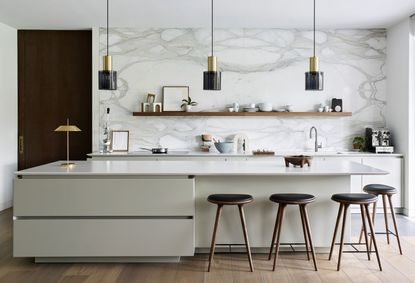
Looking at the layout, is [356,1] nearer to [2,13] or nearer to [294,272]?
[294,272]

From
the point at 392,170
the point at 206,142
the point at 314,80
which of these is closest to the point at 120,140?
the point at 206,142

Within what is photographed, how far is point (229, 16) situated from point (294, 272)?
357cm

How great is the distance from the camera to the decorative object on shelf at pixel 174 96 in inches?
259

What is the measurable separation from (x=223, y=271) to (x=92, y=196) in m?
1.29

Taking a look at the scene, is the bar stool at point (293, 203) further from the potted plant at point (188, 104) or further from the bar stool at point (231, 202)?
the potted plant at point (188, 104)

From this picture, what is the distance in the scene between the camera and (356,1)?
17.1 ft

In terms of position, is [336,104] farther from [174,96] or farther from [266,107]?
[174,96]

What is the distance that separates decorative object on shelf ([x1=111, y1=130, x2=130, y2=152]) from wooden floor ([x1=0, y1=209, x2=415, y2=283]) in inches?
102

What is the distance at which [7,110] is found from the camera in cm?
646

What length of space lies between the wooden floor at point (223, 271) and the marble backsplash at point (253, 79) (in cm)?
276

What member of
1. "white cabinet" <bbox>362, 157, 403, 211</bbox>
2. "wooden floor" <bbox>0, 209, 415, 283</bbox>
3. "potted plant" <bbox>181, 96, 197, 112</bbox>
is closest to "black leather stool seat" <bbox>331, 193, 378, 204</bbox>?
"wooden floor" <bbox>0, 209, 415, 283</bbox>

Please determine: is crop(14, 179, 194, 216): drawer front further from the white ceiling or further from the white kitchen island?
the white ceiling

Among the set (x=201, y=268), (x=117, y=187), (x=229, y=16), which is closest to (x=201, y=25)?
(x=229, y=16)

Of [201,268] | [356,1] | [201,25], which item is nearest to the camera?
[201,268]
